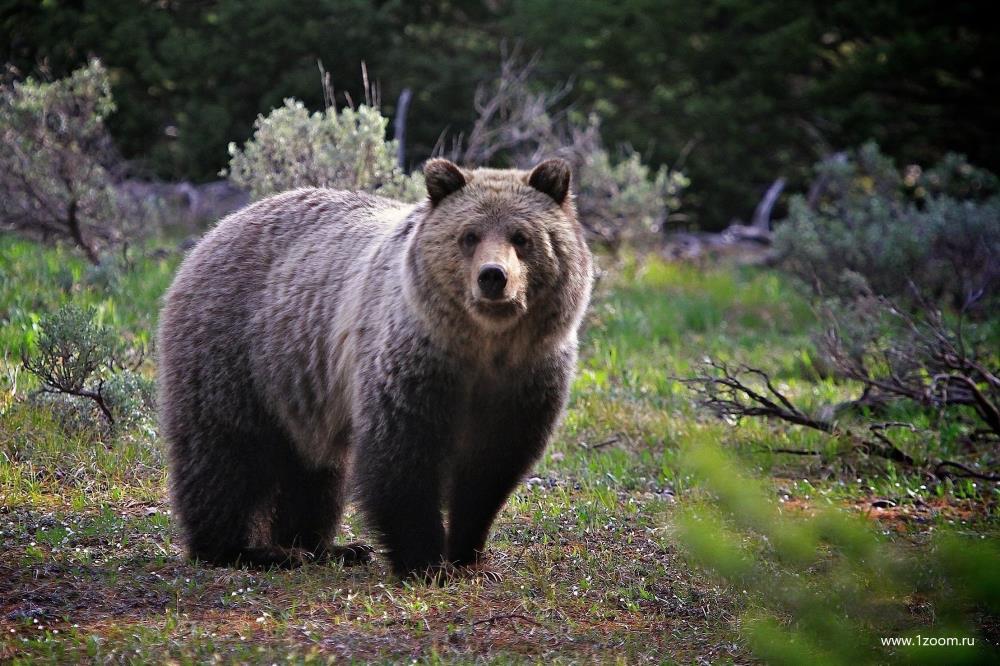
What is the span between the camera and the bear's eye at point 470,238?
162 inches

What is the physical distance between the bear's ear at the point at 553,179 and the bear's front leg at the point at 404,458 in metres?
0.84

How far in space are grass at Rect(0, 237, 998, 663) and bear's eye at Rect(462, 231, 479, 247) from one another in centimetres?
119

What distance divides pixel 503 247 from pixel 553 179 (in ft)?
1.49

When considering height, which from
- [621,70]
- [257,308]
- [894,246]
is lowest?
[257,308]

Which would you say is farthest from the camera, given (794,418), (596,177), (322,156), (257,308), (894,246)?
(596,177)

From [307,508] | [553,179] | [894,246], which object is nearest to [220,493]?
[307,508]

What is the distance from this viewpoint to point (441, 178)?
4.26 metres

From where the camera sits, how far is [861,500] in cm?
561

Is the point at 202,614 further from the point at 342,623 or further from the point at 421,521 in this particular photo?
the point at 421,521

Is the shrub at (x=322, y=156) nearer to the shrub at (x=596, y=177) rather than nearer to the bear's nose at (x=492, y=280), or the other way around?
the shrub at (x=596, y=177)

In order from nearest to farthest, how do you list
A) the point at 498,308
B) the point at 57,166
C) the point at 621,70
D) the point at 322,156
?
1. the point at 498,308
2. the point at 322,156
3. the point at 57,166
4. the point at 621,70

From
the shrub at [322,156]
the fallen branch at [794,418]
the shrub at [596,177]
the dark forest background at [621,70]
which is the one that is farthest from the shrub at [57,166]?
the fallen branch at [794,418]

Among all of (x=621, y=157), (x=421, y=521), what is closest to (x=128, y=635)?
(x=421, y=521)

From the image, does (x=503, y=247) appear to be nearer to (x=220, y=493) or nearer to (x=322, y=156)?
(x=220, y=493)
